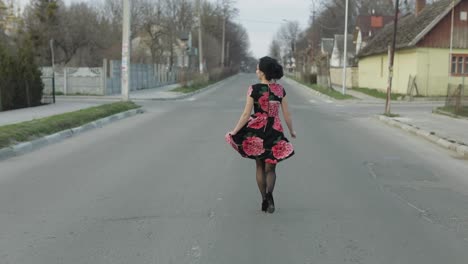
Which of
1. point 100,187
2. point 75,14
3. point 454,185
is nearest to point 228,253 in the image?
point 100,187

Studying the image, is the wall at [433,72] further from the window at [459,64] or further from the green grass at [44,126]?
the green grass at [44,126]

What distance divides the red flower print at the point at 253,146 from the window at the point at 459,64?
30.3 m

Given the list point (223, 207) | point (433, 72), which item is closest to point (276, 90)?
point (223, 207)

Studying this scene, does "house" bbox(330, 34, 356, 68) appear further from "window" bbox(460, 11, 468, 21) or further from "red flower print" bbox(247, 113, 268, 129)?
"red flower print" bbox(247, 113, 268, 129)

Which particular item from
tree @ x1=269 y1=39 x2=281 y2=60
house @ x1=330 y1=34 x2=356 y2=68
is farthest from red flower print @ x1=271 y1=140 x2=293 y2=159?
tree @ x1=269 y1=39 x2=281 y2=60

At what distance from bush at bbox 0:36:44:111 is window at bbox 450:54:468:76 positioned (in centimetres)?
2360

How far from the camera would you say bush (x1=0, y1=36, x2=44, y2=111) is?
2055 cm

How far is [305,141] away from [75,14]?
45.8m

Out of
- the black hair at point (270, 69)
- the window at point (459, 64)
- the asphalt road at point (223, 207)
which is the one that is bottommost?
the asphalt road at point (223, 207)

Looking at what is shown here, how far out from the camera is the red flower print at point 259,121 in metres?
6.11

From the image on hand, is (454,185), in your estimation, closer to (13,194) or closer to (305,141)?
(305,141)

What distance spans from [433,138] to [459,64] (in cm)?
2236

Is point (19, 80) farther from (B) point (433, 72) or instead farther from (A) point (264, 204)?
(B) point (433, 72)

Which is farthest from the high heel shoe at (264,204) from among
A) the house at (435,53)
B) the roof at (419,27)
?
the roof at (419,27)
